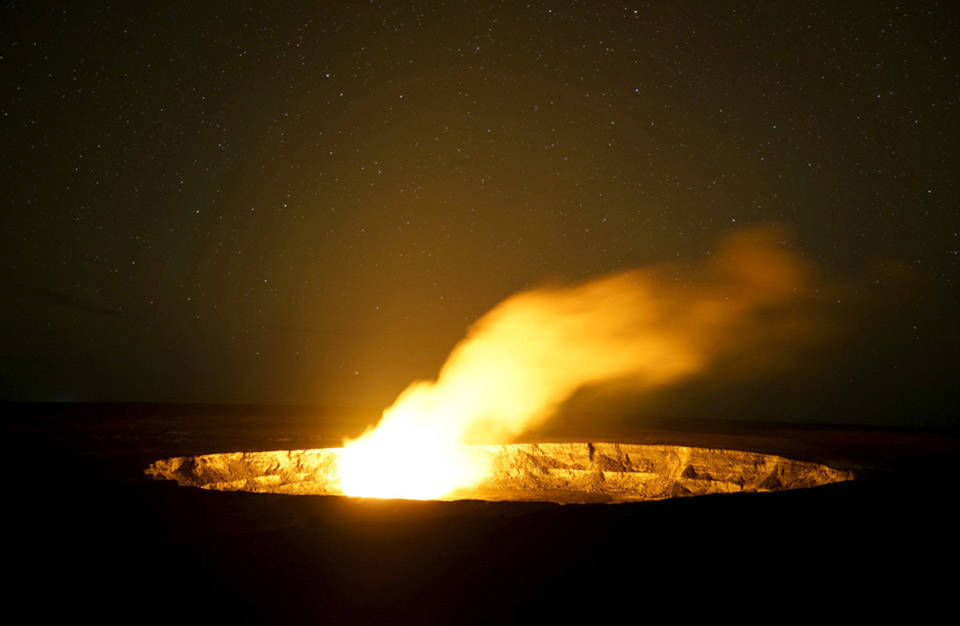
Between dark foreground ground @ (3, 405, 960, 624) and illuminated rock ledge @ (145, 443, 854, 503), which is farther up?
illuminated rock ledge @ (145, 443, 854, 503)

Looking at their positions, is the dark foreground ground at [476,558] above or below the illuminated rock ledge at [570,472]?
below

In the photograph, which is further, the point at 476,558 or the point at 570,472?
the point at 570,472

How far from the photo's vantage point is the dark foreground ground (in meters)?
4.03

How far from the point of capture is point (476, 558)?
4688 millimetres

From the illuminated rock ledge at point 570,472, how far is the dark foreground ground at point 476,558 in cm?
379

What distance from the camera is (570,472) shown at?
45.0 feet

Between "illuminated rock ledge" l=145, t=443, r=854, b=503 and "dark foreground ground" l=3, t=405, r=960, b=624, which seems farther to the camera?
"illuminated rock ledge" l=145, t=443, r=854, b=503

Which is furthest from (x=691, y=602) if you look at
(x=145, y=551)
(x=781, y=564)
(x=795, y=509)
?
(x=145, y=551)

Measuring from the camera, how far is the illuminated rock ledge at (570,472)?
10.8 metres

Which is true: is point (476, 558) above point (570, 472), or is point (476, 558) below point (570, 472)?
below

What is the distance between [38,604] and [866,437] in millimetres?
17953

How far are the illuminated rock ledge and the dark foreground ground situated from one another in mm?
3790

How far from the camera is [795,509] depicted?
5602mm

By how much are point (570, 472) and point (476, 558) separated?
9.41m
